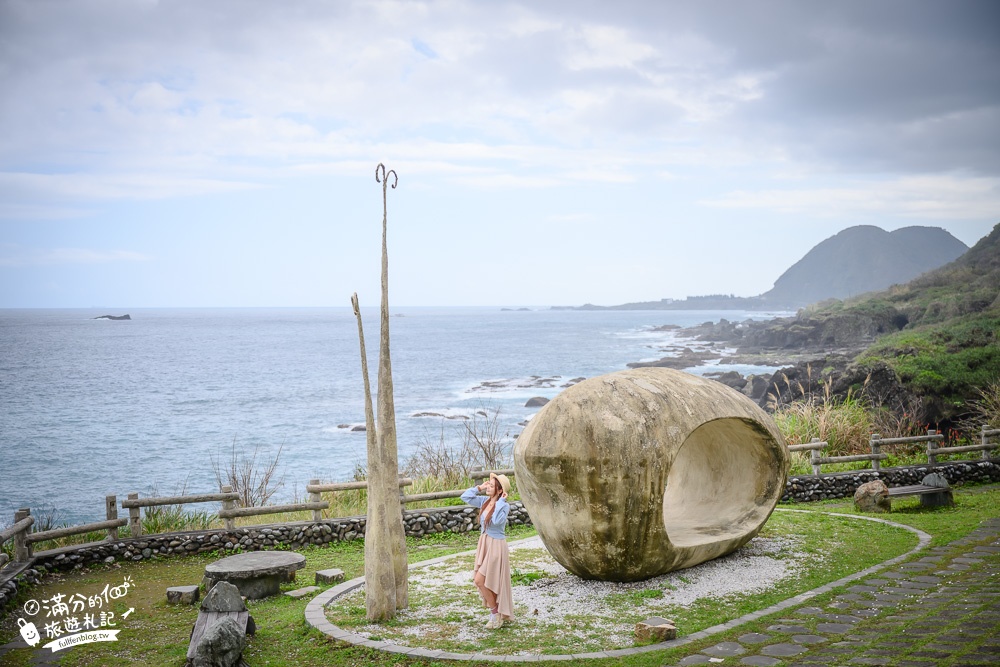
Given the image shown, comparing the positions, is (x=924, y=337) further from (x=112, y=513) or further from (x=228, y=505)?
(x=112, y=513)

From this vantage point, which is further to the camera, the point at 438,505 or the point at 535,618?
the point at 438,505

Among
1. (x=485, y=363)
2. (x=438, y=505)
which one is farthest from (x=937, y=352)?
(x=485, y=363)

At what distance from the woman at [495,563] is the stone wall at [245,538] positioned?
264 inches

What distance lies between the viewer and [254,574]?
38.3ft

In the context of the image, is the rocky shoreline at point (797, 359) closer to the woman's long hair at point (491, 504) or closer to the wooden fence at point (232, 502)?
the wooden fence at point (232, 502)

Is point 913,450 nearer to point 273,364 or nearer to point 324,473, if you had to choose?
point 324,473

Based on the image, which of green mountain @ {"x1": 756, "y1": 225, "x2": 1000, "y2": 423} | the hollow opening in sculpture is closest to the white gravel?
the hollow opening in sculpture

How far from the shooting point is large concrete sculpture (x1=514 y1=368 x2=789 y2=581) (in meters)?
10.0

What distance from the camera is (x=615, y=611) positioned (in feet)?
32.1

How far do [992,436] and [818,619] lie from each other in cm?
1404

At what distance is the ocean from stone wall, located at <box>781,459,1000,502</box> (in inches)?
306

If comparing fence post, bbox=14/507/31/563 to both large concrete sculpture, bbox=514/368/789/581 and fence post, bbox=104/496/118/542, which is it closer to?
fence post, bbox=104/496/118/542

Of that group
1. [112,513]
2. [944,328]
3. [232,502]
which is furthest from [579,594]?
[944,328]

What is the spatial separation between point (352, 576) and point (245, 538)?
3.48 metres
